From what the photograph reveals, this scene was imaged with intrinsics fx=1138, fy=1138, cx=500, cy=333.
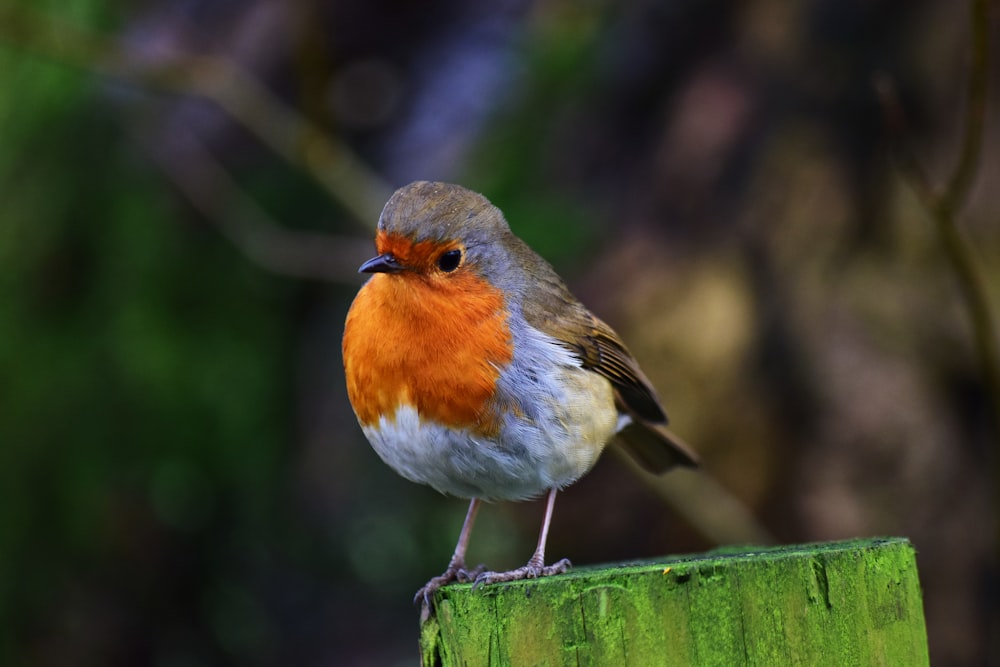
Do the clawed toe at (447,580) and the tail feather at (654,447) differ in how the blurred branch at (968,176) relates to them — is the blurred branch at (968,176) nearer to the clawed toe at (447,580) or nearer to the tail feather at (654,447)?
the tail feather at (654,447)

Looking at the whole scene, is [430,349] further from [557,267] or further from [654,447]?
[557,267]

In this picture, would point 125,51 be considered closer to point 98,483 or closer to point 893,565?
point 98,483

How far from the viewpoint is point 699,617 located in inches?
82.4

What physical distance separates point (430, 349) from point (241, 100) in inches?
96.7

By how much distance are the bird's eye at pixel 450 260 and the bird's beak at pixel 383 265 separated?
131 millimetres

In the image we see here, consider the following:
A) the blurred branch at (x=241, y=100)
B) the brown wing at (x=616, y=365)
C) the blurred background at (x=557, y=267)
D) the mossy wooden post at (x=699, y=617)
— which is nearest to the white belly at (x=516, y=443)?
the brown wing at (x=616, y=365)

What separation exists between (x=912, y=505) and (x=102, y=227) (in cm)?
372

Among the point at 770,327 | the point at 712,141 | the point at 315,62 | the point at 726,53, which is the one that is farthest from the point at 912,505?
the point at 315,62

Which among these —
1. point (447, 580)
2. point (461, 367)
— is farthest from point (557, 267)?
point (447, 580)

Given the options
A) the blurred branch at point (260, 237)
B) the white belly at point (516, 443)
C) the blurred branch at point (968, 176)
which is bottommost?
the white belly at point (516, 443)

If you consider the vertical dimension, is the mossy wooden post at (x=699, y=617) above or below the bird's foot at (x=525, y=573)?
below

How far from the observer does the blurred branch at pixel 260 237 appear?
4984 mm

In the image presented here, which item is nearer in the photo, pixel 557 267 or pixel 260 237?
pixel 557 267

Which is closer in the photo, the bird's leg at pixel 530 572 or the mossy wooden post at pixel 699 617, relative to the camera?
the mossy wooden post at pixel 699 617
